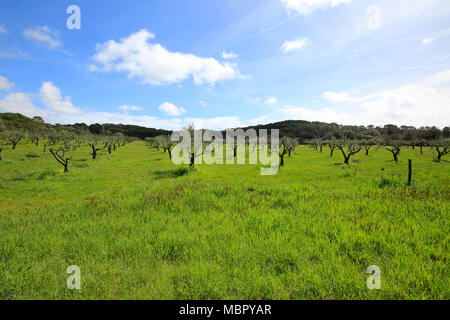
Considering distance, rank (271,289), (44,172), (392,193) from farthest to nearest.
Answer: (44,172)
(392,193)
(271,289)

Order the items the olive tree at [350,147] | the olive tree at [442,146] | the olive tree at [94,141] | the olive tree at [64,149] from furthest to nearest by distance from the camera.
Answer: the olive tree at [94,141], the olive tree at [442,146], the olive tree at [350,147], the olive tree at [64,149]

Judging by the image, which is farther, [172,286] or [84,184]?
[84,184]

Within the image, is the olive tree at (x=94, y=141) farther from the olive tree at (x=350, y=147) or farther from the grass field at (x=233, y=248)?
the olive tree at (x=350, y=147)

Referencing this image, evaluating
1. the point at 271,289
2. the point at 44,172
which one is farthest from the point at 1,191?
the point at 271,289

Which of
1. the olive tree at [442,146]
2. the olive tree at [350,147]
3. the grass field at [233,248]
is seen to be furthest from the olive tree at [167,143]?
the olive tree at [442,146]

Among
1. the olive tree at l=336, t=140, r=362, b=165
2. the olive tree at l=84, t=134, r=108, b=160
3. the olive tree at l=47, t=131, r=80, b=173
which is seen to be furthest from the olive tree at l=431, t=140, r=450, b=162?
the olive tree at l=84, t=134, r=108, b=160

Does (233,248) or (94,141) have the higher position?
(94,141)

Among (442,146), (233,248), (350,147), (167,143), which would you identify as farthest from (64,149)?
(442,146)

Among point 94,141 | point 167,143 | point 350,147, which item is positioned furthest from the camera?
point 94,141

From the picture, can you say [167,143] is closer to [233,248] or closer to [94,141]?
[94,141]

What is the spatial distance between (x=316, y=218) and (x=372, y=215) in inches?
96.0

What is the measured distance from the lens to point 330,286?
4188 mm

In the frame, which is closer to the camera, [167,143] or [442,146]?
[442,146]
